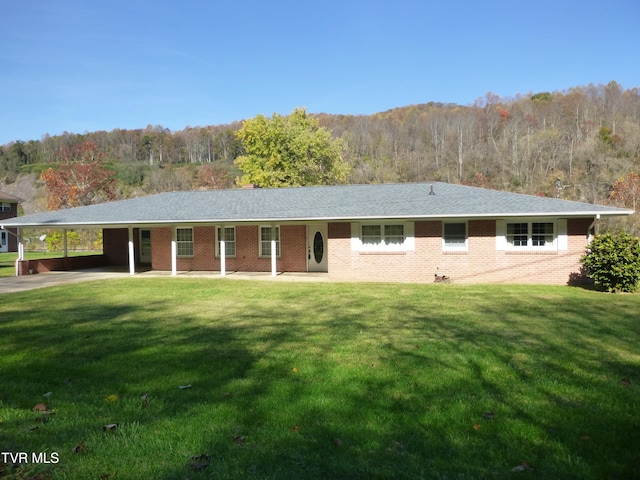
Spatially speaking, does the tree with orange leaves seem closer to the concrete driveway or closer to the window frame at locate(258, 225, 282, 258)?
the window frame at locate(258, 225, 282, 258)

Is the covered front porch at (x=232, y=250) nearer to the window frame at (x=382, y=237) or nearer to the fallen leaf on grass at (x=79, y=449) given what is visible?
the window frame at (x=382, y=237)

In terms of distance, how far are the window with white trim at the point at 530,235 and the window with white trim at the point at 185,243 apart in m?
13.6

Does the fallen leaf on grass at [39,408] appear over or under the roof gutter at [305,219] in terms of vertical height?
under

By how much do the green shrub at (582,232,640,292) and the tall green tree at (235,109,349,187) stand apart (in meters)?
30.1

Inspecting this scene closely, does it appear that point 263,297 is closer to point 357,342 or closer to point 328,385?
point 357,342

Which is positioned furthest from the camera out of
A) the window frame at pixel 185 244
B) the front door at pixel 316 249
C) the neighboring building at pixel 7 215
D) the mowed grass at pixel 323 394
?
the neighboring building at pixel 7 215

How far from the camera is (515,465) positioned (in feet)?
11.5

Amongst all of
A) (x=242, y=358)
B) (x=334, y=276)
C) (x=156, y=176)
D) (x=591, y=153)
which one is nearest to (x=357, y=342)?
(x=242, y=358)

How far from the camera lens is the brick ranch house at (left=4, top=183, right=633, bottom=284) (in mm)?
16375

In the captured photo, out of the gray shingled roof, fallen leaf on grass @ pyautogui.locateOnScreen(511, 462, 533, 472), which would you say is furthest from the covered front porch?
fallen leaf on grass @ pyautogui.locateOnScreen(511, 462, 533, 472)

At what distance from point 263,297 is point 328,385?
7.94 meters

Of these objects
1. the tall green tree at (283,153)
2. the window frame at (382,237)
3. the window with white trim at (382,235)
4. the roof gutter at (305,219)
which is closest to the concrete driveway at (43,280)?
the roof gutter at (305,219)

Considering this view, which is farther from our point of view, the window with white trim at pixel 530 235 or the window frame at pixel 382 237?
the window frame at pixel 382 237

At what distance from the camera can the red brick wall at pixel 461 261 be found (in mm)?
16312
